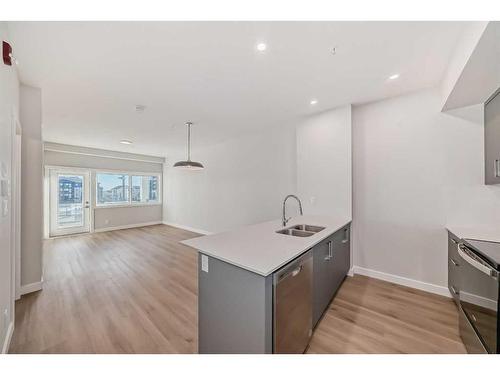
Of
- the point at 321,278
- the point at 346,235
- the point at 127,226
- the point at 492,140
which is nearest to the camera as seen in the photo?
the point at 321,278

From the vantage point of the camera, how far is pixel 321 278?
1.94 metres

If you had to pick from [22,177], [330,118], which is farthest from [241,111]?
[22,177]

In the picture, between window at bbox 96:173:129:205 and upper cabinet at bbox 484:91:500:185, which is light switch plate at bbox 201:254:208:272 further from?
Answer: window at bbox 96:173:129:205

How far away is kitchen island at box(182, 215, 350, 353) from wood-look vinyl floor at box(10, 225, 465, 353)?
406 mm

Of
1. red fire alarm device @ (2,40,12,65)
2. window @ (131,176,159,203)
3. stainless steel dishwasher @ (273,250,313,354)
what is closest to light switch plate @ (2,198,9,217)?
red fire alarm device @ (2,40,12,65)

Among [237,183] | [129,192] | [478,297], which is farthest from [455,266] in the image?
[129,192]

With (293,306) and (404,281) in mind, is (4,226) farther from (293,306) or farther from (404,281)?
(404,281)

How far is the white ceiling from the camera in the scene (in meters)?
1.57

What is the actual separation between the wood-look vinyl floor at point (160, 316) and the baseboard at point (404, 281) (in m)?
0.09

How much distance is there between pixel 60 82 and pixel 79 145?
14.0 ft

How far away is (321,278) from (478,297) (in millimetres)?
1058

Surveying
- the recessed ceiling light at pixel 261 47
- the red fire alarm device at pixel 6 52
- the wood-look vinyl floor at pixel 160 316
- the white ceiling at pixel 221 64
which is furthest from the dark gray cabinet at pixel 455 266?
the red fire alarm device at pixel 6 52
